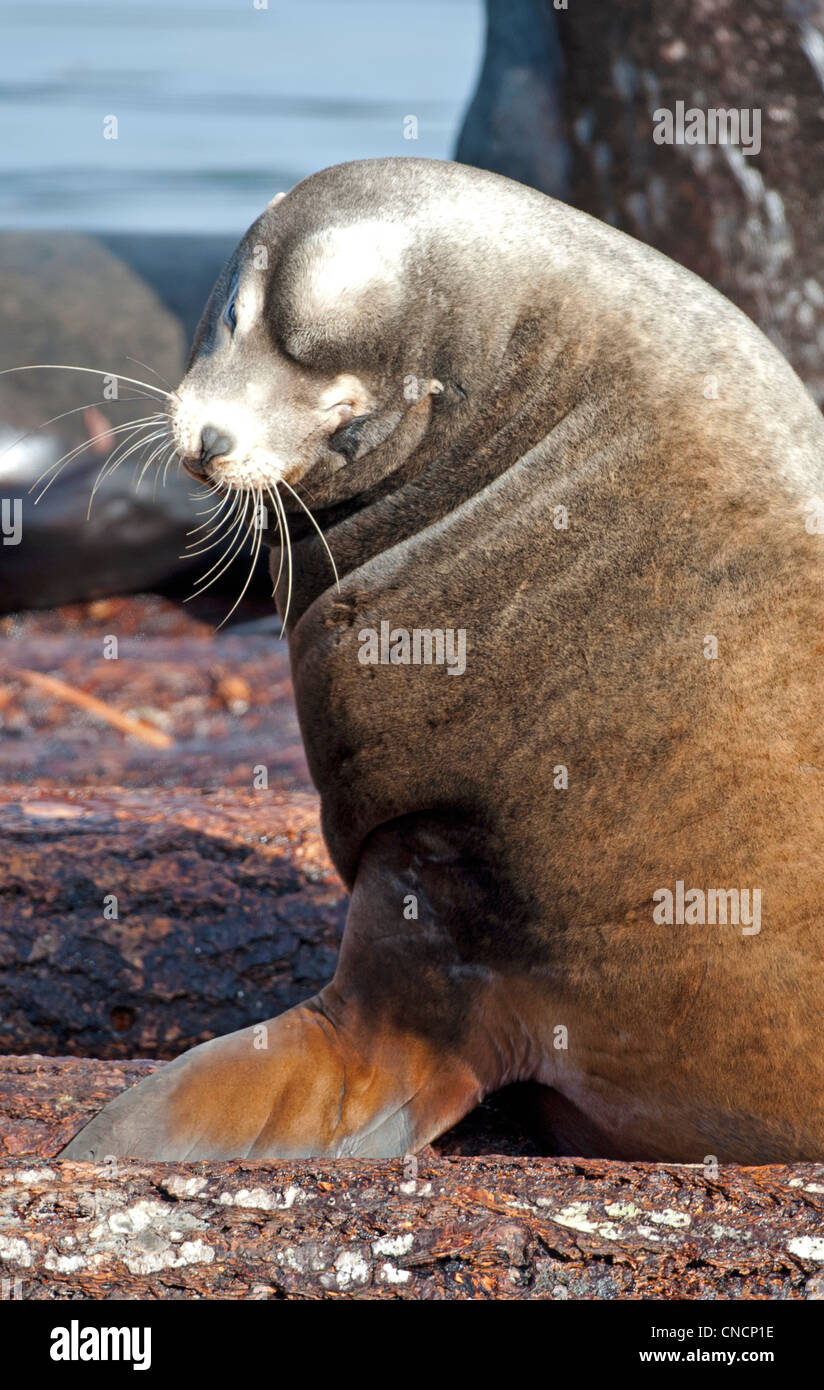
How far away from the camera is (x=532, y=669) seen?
9.54 feet

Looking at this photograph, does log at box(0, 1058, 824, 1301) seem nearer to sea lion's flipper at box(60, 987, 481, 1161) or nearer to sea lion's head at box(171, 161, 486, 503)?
sea lion's flipper at box(60, 987, 481, 1161)

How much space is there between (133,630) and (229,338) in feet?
20.8

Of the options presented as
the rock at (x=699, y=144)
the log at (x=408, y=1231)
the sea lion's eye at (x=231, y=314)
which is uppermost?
the rock at (x=699, y=144)

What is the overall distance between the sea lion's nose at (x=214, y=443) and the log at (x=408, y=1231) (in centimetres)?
134

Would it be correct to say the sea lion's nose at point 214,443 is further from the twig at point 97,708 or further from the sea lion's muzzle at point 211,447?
the twig at point 97,708

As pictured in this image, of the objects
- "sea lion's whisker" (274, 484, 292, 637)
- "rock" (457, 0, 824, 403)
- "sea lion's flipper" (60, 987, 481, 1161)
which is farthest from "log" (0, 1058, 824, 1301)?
"rock" (457, 0, 824, 403)

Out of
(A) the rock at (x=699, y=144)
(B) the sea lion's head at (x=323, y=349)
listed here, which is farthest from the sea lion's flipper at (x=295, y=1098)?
(A) the rock at (x=699, y=144)

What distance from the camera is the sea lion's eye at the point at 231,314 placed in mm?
3000

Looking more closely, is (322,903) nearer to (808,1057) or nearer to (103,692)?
(808,1057)

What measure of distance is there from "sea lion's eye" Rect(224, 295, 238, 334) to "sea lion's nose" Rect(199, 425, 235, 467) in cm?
23

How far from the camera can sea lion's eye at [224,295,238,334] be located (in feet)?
9.84

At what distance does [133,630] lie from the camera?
920 cm

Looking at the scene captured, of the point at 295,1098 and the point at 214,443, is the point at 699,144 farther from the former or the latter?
the point at 295,1098

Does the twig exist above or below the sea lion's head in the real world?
below
